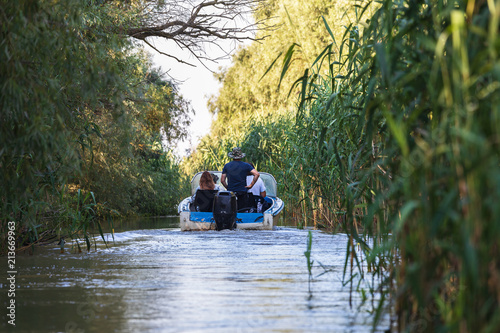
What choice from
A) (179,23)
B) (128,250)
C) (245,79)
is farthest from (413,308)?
(245,79)

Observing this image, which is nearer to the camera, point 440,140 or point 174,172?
point 440,140

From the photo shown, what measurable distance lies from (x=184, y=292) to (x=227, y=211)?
626 cm

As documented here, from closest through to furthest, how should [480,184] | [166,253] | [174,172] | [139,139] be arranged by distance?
[480,184] < [166,253] < [139,139] < [174,172]

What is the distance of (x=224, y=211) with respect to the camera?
11.5 metres

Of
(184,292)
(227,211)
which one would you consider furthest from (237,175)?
(184,292)

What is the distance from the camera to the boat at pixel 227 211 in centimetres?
1148

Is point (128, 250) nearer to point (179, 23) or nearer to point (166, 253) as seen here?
point (166, 253)

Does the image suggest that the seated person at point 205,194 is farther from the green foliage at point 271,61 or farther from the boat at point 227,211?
the green foliage at point 271,61

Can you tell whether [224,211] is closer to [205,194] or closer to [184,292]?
[205,194]

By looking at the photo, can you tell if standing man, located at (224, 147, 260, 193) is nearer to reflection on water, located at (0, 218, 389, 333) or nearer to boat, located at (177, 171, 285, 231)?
boat, located at (177, 171, 285, 231)

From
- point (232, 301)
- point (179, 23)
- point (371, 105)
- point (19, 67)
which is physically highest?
point (179, 23)

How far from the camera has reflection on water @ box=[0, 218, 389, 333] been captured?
4.11 meters

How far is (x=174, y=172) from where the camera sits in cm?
2402

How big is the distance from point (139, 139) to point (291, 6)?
50.7ft
